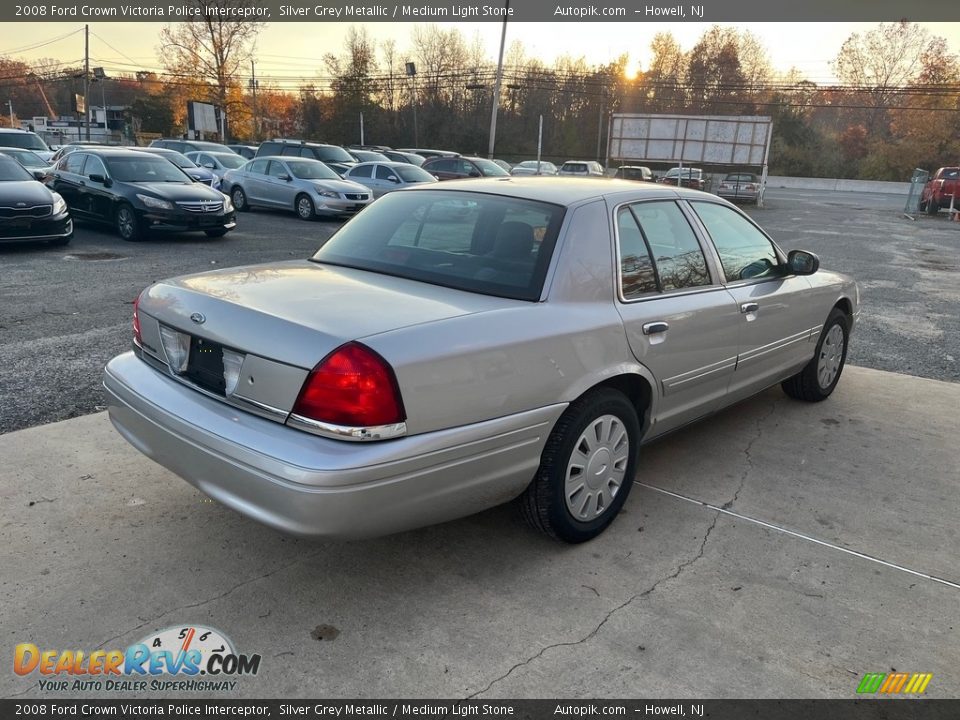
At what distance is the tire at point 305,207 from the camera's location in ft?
56.7

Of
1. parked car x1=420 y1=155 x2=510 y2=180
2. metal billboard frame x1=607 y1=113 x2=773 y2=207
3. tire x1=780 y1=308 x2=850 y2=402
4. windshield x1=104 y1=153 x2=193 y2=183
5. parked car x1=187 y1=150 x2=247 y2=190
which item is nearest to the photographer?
tire x1=780 y1=308 x2=850 y2=402

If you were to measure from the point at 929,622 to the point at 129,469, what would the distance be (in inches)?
149

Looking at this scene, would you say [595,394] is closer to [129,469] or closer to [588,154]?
[129,469]

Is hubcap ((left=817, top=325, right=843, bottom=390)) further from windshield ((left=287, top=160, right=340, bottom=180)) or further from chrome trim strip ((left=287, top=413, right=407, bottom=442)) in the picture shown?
windshield ((left=287, top=160, right=340, bottom=180))

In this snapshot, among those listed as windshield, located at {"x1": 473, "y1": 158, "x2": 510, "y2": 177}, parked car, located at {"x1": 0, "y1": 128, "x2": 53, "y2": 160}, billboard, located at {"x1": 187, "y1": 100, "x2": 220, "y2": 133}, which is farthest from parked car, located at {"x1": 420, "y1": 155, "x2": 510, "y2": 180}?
billboard, located at {"x1": 187, "y1": 100, "x2": 220, "y2": 133}

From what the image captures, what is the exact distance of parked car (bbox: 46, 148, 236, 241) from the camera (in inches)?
465

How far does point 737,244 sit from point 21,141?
19.9 metres

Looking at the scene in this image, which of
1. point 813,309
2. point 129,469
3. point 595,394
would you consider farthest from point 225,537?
point 813,309

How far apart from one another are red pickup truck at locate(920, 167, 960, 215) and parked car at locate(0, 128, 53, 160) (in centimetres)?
3031

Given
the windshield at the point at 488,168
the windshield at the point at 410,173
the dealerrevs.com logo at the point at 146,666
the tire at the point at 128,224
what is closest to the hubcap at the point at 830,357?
the dealerrevs.com logo at the point at 146,666

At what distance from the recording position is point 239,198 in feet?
61.6

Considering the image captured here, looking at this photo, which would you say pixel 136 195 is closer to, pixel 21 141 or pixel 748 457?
pixel 21 141

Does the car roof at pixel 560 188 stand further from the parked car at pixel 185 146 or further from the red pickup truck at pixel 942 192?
the red pickup truck at pixel 942 192
